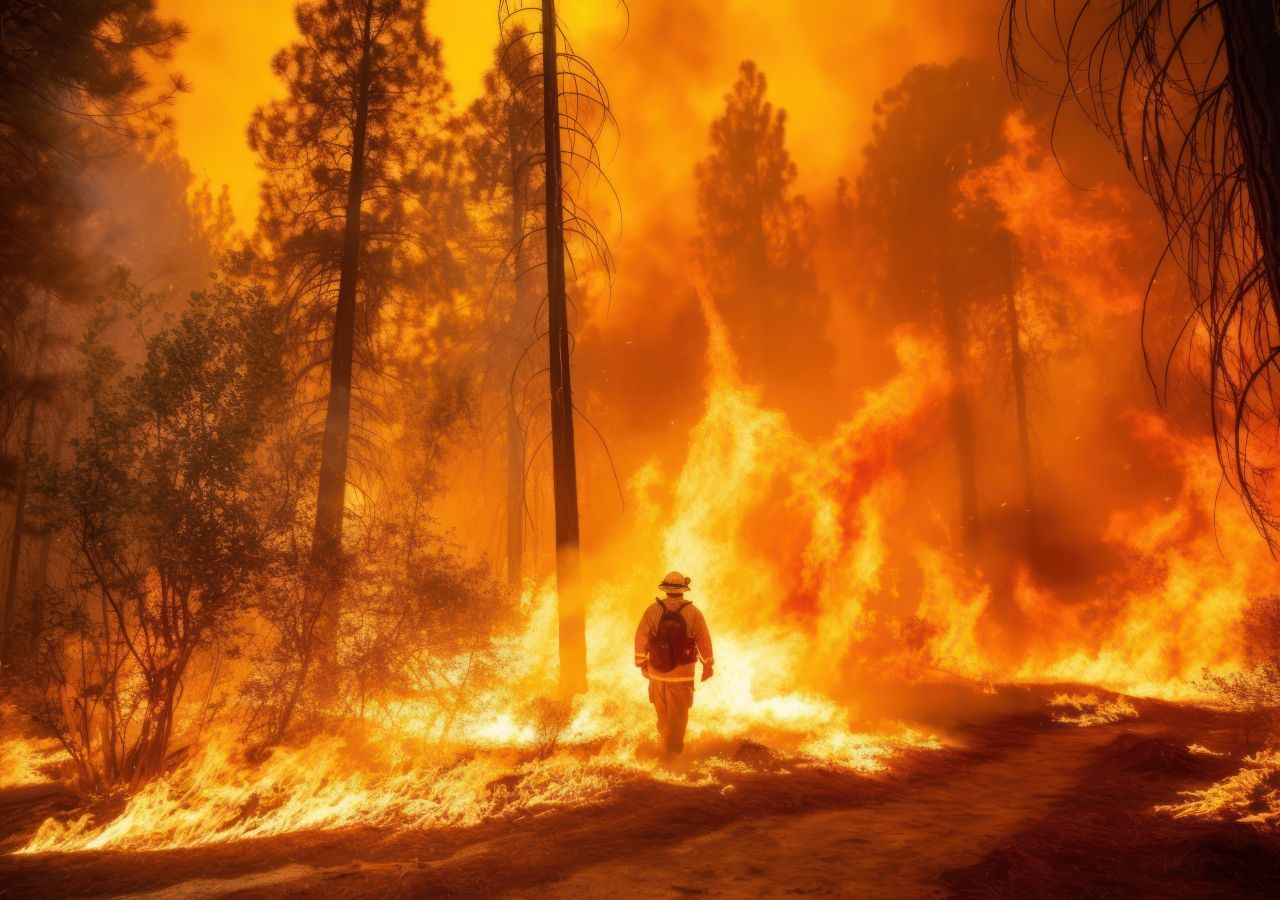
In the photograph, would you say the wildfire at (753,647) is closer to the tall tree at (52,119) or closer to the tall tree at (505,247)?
the tall tree at (505,247)

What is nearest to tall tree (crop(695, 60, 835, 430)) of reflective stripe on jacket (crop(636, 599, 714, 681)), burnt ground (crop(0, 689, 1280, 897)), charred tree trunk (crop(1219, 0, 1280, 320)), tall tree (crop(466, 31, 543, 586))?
tall tree (crop(466, 31, 543, 586))

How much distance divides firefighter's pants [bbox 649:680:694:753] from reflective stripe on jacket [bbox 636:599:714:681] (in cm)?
14

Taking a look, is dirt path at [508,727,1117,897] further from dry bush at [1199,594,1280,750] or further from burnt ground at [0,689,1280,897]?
dry bush at [1199,594,1280,750]

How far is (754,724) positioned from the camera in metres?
11.0

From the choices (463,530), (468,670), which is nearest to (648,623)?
(468,670)

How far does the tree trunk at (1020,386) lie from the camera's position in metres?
21.3

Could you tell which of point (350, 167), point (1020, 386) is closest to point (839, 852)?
point (350, 167)

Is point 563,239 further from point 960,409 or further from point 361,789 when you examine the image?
point 960,409

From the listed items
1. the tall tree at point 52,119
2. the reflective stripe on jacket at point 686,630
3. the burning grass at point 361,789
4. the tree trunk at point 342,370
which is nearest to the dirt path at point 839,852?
the burning grass at point 361,789

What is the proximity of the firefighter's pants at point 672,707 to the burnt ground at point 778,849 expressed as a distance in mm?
1131

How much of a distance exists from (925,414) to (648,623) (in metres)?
15.9

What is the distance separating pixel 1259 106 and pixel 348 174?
14690 mm

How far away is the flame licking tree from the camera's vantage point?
11625 mm

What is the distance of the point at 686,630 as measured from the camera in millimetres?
9266
